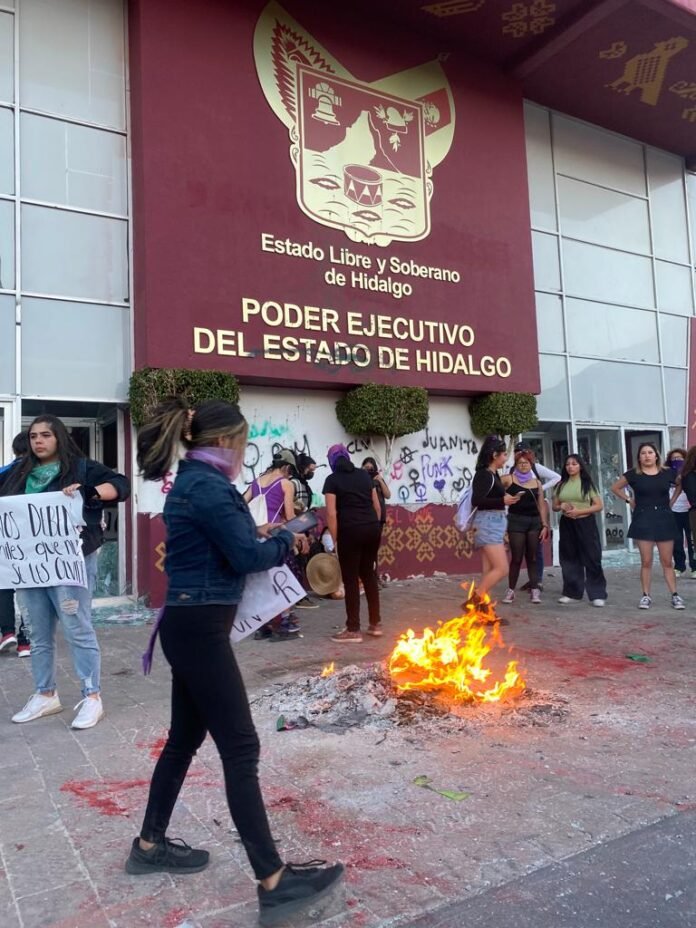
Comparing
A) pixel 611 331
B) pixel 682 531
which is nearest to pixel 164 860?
pixel 682 531

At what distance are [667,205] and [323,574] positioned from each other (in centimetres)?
1143

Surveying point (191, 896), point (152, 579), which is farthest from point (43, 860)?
point (152, 579)

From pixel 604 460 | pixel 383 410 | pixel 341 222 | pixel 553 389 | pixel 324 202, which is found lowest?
pixel 604 460

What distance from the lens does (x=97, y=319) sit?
879 cm

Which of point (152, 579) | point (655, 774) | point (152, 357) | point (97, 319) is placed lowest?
point (655, 774)

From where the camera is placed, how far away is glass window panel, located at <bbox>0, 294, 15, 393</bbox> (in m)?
8.16

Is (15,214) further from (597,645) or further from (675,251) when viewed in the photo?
(675,251)

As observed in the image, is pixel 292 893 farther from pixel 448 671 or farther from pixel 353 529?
pixel 353 529

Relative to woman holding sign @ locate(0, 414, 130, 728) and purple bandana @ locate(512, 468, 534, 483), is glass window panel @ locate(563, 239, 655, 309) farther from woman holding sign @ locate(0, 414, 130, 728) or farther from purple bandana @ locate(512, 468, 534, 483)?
woman holding sign @ locate(0, 414, 130, 728)

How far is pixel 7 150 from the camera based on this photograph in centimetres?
856

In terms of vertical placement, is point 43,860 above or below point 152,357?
below

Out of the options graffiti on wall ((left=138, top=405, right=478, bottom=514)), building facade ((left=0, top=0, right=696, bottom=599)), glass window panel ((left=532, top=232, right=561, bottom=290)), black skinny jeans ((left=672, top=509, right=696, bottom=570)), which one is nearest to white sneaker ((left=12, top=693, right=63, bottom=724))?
building facade ((left=0, top=0, right=696, bottom=599))

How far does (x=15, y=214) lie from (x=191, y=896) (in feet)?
27.7

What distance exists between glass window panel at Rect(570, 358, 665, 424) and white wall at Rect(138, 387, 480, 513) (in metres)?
2.73
